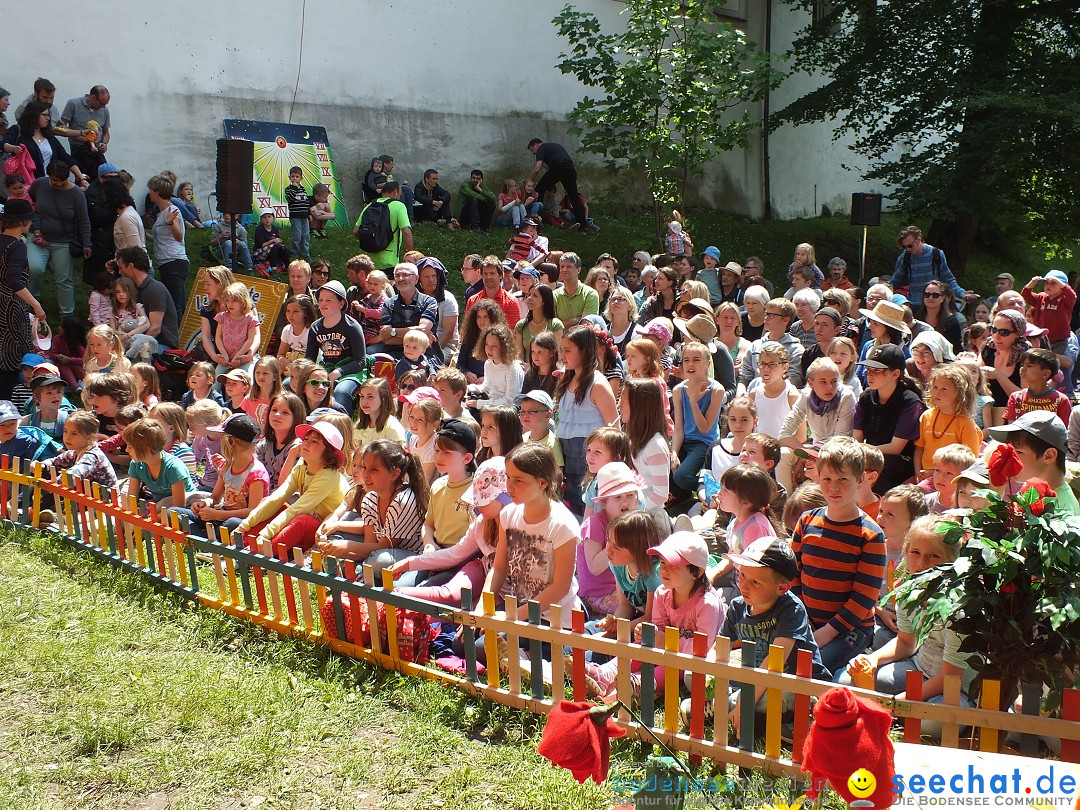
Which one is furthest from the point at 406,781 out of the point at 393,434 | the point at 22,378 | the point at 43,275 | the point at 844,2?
the point at 844,2

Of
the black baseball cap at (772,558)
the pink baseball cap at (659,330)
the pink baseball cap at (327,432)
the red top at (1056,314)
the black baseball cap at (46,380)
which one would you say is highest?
the red top at (1056,314)

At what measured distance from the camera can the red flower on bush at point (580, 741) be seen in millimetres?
2582

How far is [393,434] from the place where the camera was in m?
7.45

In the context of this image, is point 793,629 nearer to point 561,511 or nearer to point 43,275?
point 561,511

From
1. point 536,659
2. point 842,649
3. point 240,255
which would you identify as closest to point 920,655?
point 842,649

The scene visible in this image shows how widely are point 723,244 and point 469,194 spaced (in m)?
5.87

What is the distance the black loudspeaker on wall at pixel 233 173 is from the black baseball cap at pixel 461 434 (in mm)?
6751

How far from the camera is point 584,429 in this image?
283 inches

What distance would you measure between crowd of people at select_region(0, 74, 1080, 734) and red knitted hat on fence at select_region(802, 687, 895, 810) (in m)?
1.17

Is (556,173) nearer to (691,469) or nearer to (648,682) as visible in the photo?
(691,469)

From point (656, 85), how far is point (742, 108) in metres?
6.54

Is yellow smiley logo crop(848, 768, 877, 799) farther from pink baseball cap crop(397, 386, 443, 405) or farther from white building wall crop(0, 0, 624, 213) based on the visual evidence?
white building wall crop(0, 0, 624, 213)

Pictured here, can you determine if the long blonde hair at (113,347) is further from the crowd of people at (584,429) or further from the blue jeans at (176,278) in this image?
the blue jeans at (176,278)

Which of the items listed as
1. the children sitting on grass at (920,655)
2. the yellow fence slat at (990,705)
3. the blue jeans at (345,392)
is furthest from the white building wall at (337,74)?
the yellow fence slat at (990,705)
